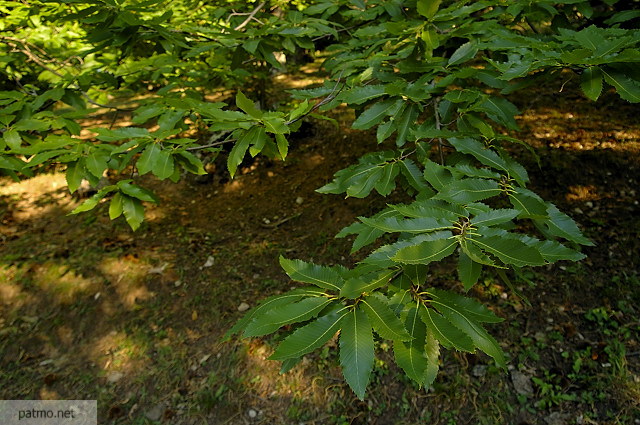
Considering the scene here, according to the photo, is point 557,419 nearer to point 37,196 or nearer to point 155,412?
point 155,412

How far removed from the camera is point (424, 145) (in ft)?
5.70

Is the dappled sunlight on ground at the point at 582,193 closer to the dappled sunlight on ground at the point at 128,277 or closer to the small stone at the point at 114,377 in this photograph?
the dappled sunlight on ground at the point at 128,277

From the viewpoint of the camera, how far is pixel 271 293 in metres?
3.57

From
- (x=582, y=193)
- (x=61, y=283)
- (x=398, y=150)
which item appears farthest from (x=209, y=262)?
(x=582, y=193)

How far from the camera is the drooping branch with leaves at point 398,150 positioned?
954 millimetres

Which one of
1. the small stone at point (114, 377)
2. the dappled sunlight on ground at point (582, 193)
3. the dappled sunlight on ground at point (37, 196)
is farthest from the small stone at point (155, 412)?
the dappled sunlight on ground at point (582, 193)

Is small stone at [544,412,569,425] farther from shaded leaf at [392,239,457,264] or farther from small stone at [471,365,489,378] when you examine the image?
shaded leaf at [392,239,457,264]

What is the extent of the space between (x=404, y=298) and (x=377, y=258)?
129mm

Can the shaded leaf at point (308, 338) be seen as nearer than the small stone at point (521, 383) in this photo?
Yes

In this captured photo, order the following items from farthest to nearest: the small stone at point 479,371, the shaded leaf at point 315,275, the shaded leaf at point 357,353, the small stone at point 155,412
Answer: the small stone at point 155,412 → the small stone at point 479,371 → the shaded leaf at point 315,275 → the shaded leaf at point 357,353

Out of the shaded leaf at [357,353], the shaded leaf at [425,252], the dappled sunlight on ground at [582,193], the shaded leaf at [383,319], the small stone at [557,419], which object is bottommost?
the small stone at [557,419]

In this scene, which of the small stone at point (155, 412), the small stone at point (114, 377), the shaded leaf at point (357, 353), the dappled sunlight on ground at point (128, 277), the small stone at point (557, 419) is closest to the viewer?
the shaded leaf at point (357, 353)

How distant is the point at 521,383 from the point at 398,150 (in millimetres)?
1872

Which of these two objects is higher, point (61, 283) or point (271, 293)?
point (271, 293)
